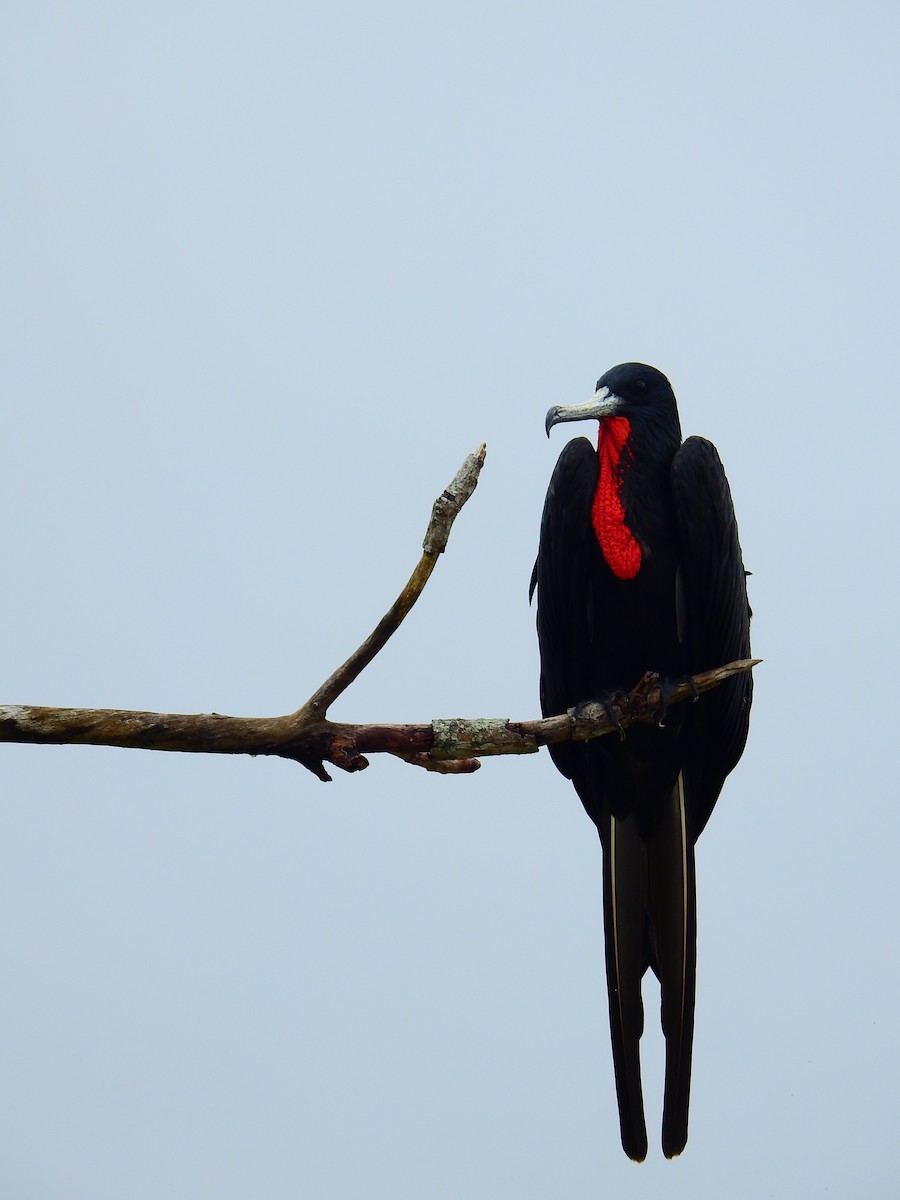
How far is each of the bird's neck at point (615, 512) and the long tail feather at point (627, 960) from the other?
72cm

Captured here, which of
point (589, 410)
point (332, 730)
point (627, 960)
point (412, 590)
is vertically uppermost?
point (589, 410)

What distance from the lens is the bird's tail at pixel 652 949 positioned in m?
3.17

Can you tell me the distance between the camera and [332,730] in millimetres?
2607

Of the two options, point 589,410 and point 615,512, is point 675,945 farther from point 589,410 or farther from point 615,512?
point 589,410

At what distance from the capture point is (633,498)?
10.3 feet

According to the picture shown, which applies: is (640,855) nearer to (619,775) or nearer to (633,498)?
(619,775)

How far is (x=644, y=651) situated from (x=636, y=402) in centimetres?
62

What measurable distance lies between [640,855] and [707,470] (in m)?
1.01

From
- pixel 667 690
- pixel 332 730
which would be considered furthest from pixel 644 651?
pixel 332 730

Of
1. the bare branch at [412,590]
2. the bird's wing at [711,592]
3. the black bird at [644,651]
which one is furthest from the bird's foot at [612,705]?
the bare branch at [412,590]

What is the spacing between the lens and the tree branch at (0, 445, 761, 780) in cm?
249

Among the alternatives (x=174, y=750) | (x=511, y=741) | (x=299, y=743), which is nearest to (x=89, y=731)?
(x=174, y=750)

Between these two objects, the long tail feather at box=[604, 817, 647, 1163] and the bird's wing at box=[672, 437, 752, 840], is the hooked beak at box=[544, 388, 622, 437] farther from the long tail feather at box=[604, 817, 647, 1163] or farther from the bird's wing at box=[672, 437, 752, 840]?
the long tail feather at box=[604, 817, 647, 1163]

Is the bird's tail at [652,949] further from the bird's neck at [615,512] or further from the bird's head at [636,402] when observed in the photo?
the bird's head at [636,402]
